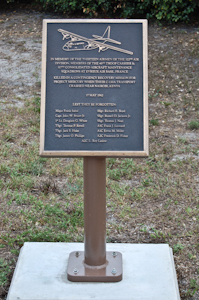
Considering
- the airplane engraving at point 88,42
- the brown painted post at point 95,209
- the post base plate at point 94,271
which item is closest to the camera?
the airplane engraving at point 88,42

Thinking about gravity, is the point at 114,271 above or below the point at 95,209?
below

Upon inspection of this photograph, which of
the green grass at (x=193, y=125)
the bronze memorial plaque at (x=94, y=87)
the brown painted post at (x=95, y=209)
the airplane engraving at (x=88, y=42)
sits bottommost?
the brown painted post at (x=95, y=209)

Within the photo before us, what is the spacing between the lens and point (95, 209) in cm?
281

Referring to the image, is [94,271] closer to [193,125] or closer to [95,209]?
[95,209]

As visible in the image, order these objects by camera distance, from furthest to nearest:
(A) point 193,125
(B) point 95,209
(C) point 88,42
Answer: (A) point 193,125
(B) point 95,209
(C) point 88,42

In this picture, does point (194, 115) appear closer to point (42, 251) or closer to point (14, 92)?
point (14, 92)

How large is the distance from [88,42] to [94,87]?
11.7 inches

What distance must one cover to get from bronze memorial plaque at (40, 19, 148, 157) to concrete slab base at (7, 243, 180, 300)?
0.97 metres

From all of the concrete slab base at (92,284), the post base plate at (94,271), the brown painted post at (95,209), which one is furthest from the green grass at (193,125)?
the brown painted post at (95,209)

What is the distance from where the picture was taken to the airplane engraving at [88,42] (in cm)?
262

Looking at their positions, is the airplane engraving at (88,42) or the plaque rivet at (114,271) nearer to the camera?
the airplane engraving at (88,42)

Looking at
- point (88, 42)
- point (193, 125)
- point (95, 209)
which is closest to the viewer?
point (88, 42)

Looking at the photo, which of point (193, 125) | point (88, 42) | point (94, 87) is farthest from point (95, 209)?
point (193, 125)

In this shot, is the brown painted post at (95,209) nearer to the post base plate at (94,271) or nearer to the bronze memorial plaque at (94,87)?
the post base plate at (94,271)
